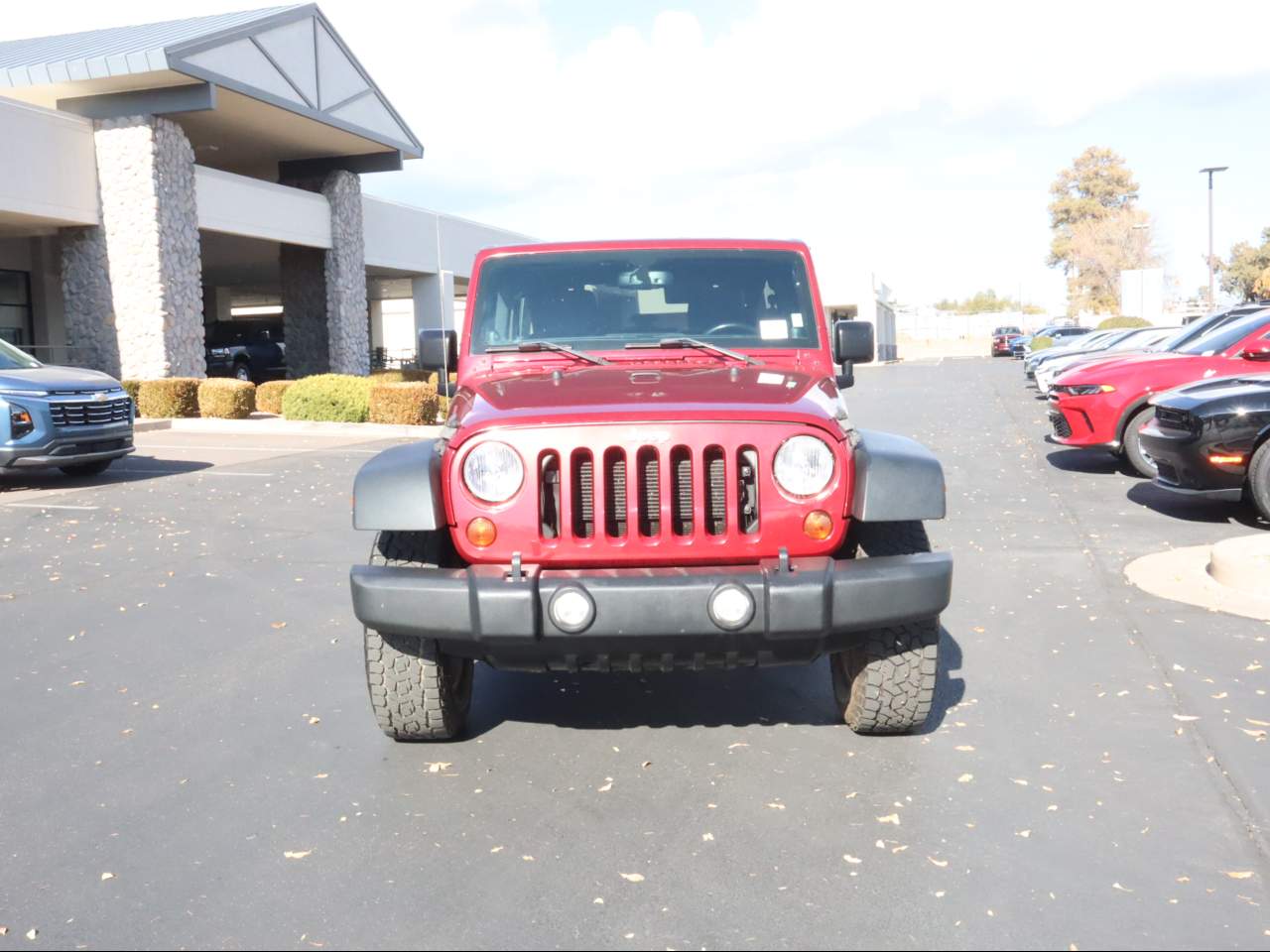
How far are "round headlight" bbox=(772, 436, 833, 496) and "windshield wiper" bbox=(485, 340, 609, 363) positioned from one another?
4.23ft

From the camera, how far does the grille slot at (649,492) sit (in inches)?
152

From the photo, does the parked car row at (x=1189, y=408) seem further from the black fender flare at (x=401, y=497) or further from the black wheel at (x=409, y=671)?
the black fender flare at (x=401, y=497)

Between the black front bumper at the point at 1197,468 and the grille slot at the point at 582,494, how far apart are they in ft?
20.7

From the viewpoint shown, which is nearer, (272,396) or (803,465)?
(803,465)

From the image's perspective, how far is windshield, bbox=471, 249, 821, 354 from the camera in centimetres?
524

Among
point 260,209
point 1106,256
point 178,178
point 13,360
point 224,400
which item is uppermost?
point 1106,256

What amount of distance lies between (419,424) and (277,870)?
1702cm

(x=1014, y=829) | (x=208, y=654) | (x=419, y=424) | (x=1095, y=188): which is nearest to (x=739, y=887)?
(x=1014, y=829)

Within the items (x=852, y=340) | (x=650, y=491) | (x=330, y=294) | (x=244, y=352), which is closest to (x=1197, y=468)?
(x=852, y=340)

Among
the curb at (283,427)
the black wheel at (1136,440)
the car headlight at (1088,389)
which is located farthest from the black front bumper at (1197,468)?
the curb at (283,427)

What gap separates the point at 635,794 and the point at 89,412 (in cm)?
1037

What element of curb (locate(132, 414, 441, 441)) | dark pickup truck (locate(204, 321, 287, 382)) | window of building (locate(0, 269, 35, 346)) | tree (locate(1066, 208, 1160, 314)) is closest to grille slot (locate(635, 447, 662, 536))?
curb (locate(132, 414, 441, 441))

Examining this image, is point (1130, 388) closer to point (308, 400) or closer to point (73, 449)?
point (73, 449)

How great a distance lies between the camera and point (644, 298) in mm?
5285
